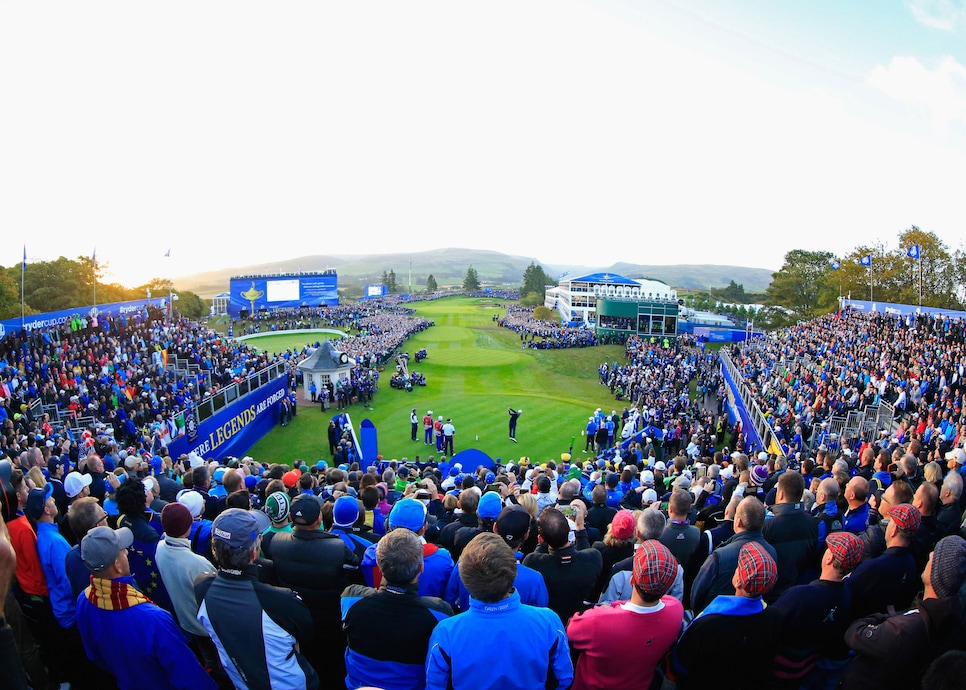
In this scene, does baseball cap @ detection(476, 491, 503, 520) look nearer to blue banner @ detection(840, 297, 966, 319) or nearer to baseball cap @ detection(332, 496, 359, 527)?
baseball cap @ detection(332, 496, 359, 527)

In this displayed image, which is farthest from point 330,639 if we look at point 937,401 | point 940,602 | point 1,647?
point 937,401

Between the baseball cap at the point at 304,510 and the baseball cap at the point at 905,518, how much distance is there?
4.26m

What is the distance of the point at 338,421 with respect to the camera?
764 inches

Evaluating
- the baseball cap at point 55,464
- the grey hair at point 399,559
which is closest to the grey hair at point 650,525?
the grey hair at point 399,559

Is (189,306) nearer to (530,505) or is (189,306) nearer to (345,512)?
(345,512)

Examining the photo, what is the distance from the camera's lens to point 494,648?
2.60 m

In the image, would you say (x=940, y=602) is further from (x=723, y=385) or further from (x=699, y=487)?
(x=723, y=385)

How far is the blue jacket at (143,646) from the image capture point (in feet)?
10.4

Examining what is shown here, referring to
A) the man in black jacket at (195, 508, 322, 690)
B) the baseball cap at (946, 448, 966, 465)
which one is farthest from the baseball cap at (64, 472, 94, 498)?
the baseball cap at (946, 448, 966, 465)

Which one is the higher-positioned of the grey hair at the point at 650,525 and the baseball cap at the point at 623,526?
the grey hair at the point at 650,525

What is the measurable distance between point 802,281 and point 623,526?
71.2 metres

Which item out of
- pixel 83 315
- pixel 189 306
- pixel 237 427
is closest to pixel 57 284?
pixel 189 306

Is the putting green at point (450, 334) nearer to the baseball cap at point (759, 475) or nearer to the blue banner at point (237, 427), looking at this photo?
the blue banner at point (237, 427)

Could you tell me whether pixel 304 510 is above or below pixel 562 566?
above
